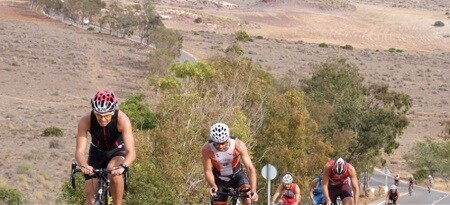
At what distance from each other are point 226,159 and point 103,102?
9.51 ft

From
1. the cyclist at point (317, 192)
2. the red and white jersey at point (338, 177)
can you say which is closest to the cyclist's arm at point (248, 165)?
the red and white jersey at point (338, 177)

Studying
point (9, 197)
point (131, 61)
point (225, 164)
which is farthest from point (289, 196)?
point (131, 61)

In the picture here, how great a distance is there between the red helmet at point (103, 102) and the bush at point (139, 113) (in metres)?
34.1

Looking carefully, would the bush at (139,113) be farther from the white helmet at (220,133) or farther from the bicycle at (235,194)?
the white helmet at (220,133)

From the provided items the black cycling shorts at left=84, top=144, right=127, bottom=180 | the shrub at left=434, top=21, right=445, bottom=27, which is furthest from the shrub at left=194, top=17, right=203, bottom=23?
the black cycling shorts at left=84, top=144, right=127, bottom=180

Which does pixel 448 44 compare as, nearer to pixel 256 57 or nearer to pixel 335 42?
pixel 335 42

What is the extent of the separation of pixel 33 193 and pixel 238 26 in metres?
131

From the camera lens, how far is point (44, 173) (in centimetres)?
4959

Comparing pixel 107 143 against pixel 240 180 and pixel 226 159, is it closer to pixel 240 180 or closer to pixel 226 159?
pixel 226 159

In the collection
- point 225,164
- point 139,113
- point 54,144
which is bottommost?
point 54,144

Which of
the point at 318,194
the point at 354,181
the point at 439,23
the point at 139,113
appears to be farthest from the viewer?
the point at 439,23

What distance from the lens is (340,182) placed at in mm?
17609

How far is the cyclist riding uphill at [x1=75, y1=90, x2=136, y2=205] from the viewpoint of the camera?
424 inches

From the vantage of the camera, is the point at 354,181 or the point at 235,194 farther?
the point at 354,181
